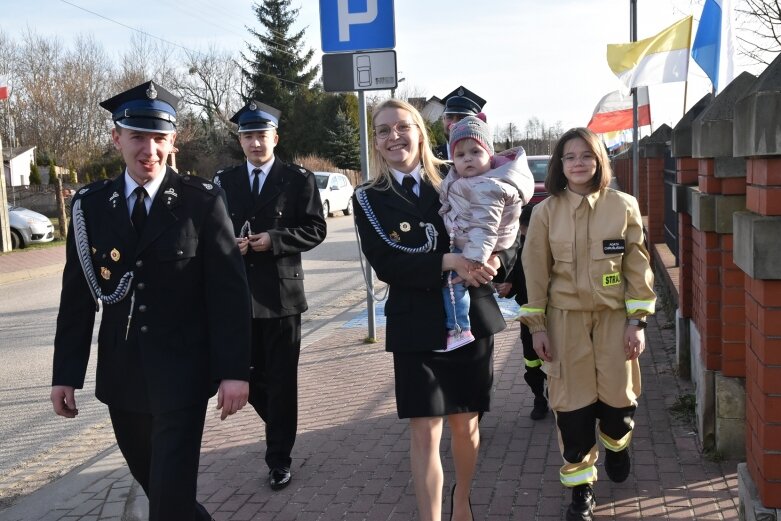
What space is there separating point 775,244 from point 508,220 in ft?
3.87

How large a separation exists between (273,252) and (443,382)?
61.3 inches

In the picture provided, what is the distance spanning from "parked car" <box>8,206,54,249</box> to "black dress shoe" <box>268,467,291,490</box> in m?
18.1

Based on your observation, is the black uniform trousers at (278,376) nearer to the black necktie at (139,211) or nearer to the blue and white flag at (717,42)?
the black necktie at (139,211)

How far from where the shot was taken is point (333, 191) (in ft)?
103

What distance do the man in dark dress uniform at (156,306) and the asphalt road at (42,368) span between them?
8.35ft

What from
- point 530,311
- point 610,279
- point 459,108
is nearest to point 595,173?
point 610,279

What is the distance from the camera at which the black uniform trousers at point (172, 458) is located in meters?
3.11

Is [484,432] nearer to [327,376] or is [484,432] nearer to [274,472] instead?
[274,472]

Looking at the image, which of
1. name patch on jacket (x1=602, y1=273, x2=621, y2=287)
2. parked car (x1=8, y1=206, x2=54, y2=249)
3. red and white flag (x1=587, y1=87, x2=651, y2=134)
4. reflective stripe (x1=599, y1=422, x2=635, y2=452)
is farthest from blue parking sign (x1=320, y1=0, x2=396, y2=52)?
red and white flag (x1=587, y1=87, x2=651, y2=134)

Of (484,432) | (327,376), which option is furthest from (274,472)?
(327,376)

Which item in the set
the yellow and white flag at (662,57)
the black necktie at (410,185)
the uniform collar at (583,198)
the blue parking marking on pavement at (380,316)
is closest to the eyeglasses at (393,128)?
the black necktie at (410,185)

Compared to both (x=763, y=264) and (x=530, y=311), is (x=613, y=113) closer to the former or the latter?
(x=530, y=311)

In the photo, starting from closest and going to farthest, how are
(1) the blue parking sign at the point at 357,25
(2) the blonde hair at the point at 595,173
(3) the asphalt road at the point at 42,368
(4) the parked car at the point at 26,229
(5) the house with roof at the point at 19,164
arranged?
(2) the blonde hair at the point at 595,173 < (3) the asphalt road at the point at 42,368 < (1) the blue parking sign at the point at 357,25 < (4) the parked car at the point at 26,229 < (5) the house with roof at the point at 19,164

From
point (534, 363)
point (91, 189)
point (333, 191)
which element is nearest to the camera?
point (91, 189)
